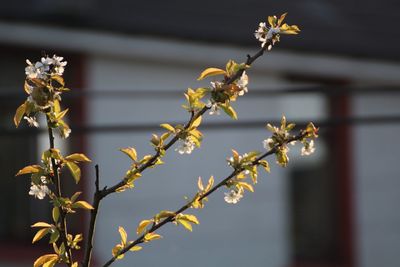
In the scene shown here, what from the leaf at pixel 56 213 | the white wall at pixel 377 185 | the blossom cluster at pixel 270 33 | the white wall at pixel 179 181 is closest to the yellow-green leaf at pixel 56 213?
the leaf at pixel 56 213

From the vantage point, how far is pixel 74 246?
1.83 meters

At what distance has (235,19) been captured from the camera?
7.93 metres

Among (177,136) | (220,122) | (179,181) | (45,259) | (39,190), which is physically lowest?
(45,259)

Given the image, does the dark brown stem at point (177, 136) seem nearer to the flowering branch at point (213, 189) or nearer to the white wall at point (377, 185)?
the flowering branch at point (213, 189)

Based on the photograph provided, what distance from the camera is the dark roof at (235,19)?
741 cm

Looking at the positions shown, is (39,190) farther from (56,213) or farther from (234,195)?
(234,195)

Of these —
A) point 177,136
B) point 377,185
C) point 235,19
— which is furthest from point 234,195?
point 377,185

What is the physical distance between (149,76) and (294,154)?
1483 millimetres

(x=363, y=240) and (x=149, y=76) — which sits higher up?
(x=149, y=76)

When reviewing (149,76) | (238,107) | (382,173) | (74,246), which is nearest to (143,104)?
(149,76)

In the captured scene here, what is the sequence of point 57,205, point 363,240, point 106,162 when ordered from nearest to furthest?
1. point 57,205
2. point 106,162
3. point 363,240

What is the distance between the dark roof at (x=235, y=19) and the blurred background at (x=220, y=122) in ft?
0.05

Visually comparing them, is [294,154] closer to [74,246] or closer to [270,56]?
[270,56]

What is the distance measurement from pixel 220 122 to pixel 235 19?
0.99 meters
